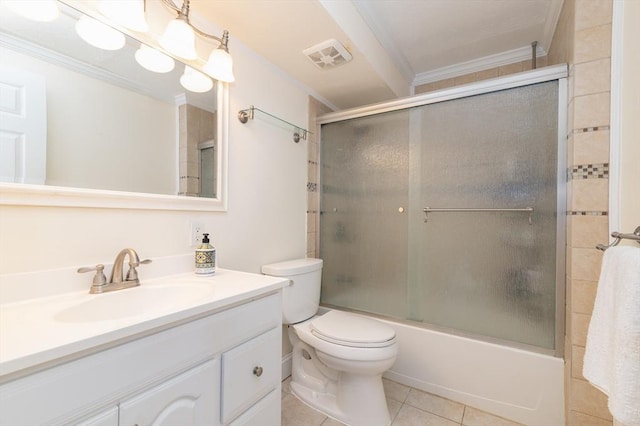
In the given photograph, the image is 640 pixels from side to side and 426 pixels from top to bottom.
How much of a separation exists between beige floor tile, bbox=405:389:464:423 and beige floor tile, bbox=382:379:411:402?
0.03 metres

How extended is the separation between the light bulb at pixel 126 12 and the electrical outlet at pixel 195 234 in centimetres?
77

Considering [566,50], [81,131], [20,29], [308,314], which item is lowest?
[308,314]

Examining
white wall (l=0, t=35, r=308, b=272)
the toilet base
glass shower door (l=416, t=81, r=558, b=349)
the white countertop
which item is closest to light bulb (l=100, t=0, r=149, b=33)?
white wall (l=0, t=35, r=308, b=272)

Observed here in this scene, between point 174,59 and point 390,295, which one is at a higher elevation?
point 174,59

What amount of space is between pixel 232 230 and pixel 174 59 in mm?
813

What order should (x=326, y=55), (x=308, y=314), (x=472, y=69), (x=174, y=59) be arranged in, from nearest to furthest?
(x=174, y=59)
(x=326, y=55)
(x=308, y=314)
(x=472, y=69)

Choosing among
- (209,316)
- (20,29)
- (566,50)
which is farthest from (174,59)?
(566,50)

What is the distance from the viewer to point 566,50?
1407 mm

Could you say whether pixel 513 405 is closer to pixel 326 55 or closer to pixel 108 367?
pixel 108 367

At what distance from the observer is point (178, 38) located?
111 centimetres

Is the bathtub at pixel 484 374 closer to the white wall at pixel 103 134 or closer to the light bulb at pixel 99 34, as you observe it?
the white wall at pixel 103 134

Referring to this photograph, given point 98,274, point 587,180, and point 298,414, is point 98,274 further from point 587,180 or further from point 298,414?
point 587,180

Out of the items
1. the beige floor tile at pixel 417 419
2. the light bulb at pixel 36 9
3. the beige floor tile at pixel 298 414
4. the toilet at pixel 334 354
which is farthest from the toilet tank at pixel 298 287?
the light bulb at pixel 36 9

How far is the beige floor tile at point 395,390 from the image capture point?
1.62 meters
